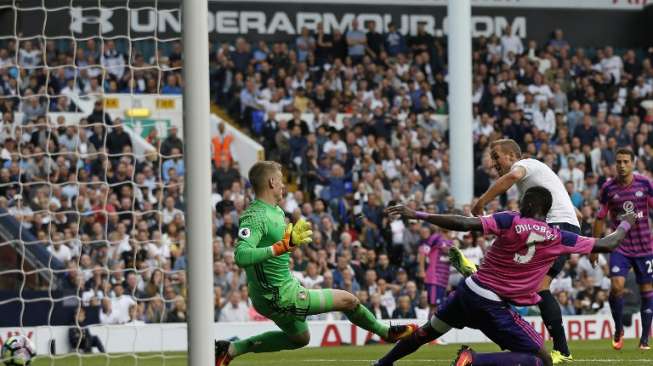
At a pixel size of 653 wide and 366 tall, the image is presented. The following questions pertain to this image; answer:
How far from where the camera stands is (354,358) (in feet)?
42.7

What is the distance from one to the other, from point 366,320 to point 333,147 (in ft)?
43.8

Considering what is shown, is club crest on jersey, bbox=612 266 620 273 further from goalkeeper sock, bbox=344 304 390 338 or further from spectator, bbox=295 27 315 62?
spectator, bbox=295 27 315 62

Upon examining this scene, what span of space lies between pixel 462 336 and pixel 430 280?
36.6 inches

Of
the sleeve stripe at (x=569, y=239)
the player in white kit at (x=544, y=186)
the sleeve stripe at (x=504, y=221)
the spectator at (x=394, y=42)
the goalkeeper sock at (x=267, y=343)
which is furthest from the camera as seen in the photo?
the spectator at (x=394, y=42)

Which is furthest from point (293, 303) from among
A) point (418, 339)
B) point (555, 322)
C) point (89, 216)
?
point (89, 216)

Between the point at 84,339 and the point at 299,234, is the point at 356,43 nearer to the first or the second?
the point at 84,339

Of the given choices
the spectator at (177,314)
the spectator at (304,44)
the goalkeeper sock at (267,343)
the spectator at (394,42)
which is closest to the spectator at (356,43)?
the spectator at (394,42)

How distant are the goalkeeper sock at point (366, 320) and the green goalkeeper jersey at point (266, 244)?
542mm

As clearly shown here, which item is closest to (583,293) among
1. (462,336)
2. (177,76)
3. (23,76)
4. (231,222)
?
(462,336)

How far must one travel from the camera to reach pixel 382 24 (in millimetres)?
28172

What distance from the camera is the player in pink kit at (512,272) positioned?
8297 millimetres

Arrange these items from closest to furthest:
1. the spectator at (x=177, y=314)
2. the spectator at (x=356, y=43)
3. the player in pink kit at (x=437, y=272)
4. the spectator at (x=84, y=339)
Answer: the spectator at (x=84, y=339), the spectator at (x=177, y=314), the player in pink kit at (x=437, y=272), the spectator at (x=356, y=43)

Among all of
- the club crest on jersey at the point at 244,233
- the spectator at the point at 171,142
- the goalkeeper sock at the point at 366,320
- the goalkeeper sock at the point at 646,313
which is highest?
the spectator at the point at 171,142

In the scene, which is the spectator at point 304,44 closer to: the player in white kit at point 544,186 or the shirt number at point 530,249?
the player in white kit at point 544,186
